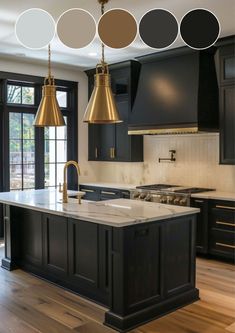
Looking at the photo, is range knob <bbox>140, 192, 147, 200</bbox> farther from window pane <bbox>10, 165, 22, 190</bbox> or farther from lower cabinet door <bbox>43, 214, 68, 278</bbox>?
window pane <bbox>10, 165, 22, 190</bbox>

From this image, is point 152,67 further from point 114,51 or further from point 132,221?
point 132,221

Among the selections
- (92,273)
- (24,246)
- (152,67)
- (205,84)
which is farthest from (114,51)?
(92,273)

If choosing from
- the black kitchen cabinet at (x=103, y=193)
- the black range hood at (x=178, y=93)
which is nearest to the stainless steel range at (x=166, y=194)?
the black kitchen cabinet at (x=103, y=193)

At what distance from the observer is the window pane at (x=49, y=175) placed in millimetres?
7059

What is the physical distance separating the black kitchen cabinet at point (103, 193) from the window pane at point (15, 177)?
111 centimetres

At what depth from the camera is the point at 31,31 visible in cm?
375

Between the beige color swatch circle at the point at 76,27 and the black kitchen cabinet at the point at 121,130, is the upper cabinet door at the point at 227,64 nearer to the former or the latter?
the black kitchen cabinet at the point at 121,130

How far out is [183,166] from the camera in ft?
20.4

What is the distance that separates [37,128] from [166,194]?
2.68 m

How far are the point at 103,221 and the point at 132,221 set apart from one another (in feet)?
0.79

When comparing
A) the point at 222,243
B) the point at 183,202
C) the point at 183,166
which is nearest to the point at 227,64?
the point at 183,166

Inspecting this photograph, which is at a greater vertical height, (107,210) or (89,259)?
(107,210)

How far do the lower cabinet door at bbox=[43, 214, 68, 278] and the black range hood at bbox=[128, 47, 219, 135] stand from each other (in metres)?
2.33

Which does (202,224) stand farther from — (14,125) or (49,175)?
(14,125)
